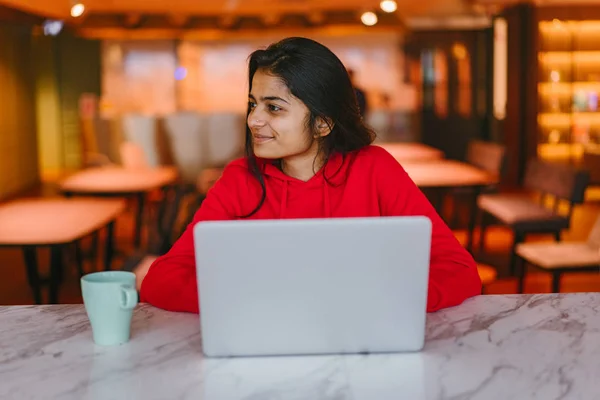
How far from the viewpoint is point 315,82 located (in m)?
2.08

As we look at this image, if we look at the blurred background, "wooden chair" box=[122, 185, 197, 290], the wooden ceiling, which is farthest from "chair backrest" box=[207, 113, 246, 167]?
"wooden chair" box=[122, 185, 197, 290]

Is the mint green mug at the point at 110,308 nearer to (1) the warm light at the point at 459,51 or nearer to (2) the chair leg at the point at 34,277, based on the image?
(2) the chair leg at the point at 34,277

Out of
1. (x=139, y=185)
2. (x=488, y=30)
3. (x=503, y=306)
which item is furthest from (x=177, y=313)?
(x=488, y=30)

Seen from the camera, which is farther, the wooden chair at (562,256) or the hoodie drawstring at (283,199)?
the wooden chair at (562,256)

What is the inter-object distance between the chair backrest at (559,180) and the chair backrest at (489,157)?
40 centimetres

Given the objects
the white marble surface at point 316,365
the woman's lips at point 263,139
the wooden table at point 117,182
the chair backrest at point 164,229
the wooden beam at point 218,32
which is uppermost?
the wooden beam at point 218,32

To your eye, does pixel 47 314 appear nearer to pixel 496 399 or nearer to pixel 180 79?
pixel 496 399

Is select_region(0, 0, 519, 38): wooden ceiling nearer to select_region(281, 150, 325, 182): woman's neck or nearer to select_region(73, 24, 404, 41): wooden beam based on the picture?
select_region(73, 24, 404, 41): wooden beam

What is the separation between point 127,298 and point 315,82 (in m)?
0.82

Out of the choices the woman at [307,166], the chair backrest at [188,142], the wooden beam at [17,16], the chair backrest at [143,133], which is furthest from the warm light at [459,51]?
the woman at [307,166]

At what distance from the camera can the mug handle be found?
1.50 meters

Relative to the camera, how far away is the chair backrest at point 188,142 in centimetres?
1037

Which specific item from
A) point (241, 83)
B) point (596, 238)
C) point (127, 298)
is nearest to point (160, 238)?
point (596, 238)

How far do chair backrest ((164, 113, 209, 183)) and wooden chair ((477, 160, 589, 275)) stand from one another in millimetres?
4801
